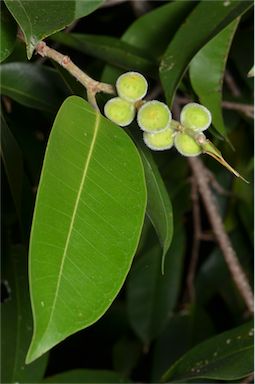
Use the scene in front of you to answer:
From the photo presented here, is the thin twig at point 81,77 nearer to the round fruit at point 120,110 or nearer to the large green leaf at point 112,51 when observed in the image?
the round fruit at point 120,110

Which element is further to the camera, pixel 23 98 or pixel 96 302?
pixel 23 98

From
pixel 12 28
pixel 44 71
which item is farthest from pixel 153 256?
pixel 12 28

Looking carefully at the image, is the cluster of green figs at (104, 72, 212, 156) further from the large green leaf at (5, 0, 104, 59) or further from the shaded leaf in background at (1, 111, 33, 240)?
the shaded leaf in background at (1, 111, 33, 240)

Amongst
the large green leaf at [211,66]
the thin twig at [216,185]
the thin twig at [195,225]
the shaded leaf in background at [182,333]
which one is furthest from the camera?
the shaded leaf in background at [182,333]

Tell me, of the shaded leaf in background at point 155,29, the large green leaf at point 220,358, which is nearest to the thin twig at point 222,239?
the large green leaf at point 220,358

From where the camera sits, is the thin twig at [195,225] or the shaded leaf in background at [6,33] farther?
the thin twig at [195,225]

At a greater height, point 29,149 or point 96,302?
point 29,149

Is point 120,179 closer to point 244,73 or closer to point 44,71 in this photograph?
point 44,71
